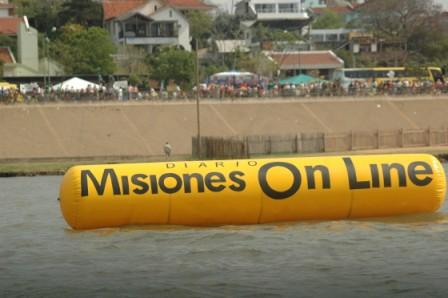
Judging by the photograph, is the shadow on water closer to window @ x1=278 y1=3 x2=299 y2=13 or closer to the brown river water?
the brown river water

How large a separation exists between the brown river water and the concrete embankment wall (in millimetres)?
41276

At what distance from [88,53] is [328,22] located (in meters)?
71.1

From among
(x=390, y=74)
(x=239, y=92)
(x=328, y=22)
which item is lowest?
(x=239, y=92)

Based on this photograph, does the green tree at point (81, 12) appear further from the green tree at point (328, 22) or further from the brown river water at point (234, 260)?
the brown river water at point (234, 260)

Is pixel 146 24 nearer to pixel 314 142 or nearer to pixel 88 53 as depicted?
pixel 88 53

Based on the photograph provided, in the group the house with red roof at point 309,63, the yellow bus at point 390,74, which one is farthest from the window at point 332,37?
the yellow bus at point 390,74

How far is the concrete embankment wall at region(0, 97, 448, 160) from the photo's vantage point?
240 ft

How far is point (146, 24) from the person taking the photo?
411ft

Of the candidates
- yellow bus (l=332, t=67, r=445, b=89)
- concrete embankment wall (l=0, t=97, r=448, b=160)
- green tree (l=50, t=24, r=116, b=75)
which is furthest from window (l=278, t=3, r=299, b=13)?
concrete embankment wall (l=0, t=97, r=448, b=160)

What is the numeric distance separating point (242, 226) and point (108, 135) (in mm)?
47890

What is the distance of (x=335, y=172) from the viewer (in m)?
28.5

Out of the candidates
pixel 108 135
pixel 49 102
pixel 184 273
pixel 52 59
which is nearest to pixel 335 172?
pixel 184 273

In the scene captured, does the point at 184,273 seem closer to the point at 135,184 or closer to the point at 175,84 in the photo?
the point at 135,184

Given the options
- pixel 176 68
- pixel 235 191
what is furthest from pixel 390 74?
pixel 235 191
